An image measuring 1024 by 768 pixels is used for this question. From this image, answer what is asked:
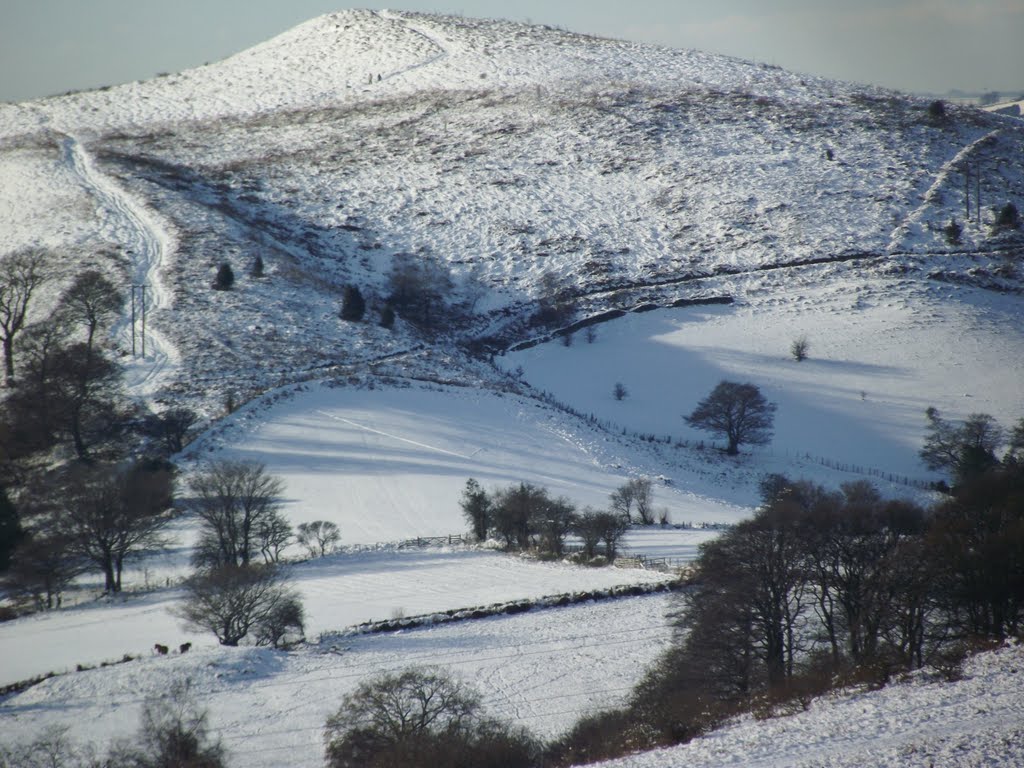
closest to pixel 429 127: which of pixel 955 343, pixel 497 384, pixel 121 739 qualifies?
pixel 497 384

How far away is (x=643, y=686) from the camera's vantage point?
1744 cm

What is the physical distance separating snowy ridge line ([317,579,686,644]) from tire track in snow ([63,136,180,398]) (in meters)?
26.9

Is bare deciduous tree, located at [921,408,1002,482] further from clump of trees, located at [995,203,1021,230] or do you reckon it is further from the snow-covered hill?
clump of trees, located at [995,203,1021,230]

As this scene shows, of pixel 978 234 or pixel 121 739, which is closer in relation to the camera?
pixel 121 739

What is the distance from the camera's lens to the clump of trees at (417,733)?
1394cm

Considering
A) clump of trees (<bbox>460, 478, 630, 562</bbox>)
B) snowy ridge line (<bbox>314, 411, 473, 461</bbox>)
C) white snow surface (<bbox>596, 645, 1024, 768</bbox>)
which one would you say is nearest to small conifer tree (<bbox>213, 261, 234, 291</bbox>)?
snowy ridge line (<bbox>314, 411, 473, 461</bbox>)

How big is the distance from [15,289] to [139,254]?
10010mm

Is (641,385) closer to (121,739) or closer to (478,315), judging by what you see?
(478,315)

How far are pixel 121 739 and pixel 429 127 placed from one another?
8465cm

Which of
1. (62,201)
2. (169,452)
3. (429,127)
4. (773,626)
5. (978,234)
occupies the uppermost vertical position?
(429,127)

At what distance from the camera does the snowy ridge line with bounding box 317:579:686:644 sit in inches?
912

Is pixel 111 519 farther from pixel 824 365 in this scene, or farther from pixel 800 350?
pixel 824 365

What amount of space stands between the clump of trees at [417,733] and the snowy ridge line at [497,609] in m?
5.95

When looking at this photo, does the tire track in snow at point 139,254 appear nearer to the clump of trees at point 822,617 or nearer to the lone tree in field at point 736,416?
the lone tree in field at point 736,416
